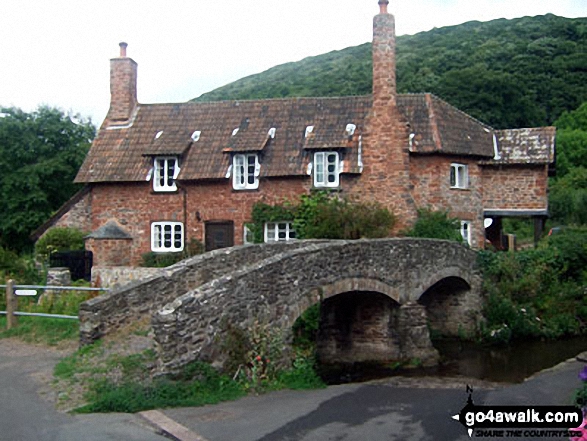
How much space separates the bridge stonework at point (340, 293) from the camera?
426 inches

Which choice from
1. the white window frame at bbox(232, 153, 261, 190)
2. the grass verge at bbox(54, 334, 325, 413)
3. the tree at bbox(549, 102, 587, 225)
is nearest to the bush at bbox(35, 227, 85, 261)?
the white window frame at bbox(232, 153, 261, 190)

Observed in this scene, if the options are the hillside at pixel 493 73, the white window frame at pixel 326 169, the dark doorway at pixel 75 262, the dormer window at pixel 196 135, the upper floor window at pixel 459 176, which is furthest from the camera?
the hillside at pixel 493 73

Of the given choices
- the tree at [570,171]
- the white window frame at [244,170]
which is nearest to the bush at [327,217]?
the white window frame at [244,170]

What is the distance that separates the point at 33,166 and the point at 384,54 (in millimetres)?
19695

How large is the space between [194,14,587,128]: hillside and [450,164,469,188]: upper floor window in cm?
2559

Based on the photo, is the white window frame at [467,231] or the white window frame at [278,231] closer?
the white window frame at [278,231]

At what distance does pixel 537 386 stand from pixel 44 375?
8.65m

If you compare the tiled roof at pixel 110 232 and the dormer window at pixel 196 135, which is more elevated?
the dormer window at pixel 196 135

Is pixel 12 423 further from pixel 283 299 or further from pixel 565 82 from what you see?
pixel 565 82

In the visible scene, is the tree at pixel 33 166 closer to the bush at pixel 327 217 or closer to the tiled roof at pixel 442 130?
the bush at pixel 327 217

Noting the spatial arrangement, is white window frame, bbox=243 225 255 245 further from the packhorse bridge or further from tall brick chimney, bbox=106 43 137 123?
tall brick chimney, bbox=106 43 137 123

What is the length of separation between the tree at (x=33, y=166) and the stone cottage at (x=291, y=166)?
23.3 ft

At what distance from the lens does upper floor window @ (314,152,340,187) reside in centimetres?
2484

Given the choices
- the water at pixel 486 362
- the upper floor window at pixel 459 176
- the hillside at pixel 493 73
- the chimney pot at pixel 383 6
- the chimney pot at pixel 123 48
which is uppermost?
the hillside at pixel 493 73
